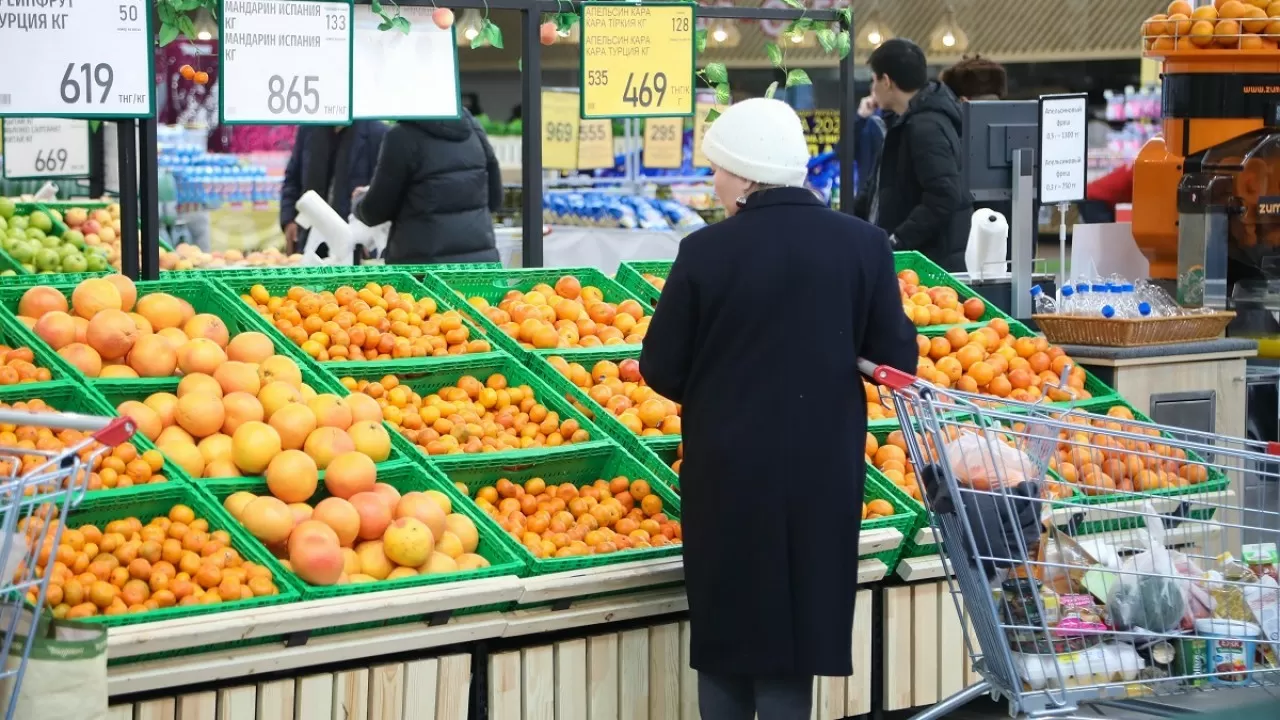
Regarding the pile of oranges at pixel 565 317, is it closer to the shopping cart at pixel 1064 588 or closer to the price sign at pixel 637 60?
the price sign at pixel 637 60

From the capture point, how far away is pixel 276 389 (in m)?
3.67

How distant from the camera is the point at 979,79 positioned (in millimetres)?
7348

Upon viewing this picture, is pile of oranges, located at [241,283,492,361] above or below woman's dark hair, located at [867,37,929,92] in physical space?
below

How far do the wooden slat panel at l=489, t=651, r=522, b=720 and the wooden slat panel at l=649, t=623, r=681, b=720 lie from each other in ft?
1.10

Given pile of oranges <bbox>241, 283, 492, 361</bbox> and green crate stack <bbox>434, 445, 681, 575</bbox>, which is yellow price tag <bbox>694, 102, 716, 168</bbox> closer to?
pile of oranges <bbox>241, 283, 492, 361</bbox>

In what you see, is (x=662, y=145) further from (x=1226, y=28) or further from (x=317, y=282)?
(x=317, y=282)

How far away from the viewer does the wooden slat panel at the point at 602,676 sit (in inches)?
138

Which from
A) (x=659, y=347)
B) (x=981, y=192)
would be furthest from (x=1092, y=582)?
(x=981, y=192)

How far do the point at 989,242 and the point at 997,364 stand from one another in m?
1.27

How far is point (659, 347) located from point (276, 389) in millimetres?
979

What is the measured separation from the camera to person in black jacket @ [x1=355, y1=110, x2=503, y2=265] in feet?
20.8

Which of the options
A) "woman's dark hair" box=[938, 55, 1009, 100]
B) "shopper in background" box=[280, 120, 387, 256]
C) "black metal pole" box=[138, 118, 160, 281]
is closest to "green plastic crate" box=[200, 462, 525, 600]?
"black metal pole" box=[138, 118, 160, 281]

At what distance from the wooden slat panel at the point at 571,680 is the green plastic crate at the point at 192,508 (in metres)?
0.62

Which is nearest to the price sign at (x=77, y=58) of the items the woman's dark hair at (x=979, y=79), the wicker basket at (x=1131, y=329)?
the wicker basket at (x=1131, y=329)
